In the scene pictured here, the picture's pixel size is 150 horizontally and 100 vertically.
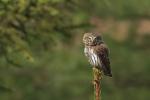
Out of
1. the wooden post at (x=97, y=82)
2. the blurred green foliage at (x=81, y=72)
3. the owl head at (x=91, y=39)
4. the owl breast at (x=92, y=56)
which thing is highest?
the blurred green foliage at (x=81, y=72)

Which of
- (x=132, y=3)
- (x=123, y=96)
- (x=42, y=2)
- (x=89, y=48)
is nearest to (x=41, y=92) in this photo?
(x=123, y=96)

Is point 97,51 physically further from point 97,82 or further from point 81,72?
point 81,72

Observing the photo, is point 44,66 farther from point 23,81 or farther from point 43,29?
point 43,29

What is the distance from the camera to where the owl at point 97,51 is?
17.8 ft

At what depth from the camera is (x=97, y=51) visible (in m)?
5.46

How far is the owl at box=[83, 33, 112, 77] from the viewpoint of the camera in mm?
5418

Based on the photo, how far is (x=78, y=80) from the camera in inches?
893

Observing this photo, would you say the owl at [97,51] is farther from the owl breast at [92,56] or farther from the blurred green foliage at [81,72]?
the blurred green foliage at [81,72]

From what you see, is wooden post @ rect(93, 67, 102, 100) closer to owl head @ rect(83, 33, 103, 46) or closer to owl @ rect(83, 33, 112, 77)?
owl @ rect(83, 33, 112, 77)

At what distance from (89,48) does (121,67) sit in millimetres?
17891

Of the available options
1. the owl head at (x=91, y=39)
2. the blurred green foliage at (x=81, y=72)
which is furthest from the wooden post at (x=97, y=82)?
the blurred green foliage at (x=81, y=72)

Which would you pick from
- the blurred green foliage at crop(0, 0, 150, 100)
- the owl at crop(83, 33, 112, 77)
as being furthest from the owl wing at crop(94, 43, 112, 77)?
the blurred green foliage at crop(0, 0, 150, 100)

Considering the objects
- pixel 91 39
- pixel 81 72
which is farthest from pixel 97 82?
pixel 81 72

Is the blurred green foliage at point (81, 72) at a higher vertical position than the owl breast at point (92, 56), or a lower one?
higher
